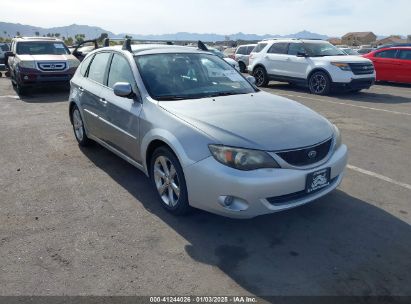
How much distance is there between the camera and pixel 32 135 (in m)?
7.03

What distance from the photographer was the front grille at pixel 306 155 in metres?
3.25

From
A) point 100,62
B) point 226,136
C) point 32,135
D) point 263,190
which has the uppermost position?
point 100,62

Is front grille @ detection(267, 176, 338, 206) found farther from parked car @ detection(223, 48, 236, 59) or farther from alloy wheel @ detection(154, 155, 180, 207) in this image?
parked car @ detection(223, 48, 236, 59)

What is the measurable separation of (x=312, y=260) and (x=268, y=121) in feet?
4.37

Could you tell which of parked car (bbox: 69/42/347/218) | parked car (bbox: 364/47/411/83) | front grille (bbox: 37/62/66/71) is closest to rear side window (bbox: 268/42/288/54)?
parked car (bbox: 364/47/411/83)

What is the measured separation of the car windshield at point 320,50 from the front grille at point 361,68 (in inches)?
40.4

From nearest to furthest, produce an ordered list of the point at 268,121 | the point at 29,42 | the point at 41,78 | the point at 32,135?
the point at 268,121
the point at 32,135
the point at 41,78
the point at 29,42

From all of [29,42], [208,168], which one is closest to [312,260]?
[208,168]

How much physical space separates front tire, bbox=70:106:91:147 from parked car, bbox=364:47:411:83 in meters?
12.3

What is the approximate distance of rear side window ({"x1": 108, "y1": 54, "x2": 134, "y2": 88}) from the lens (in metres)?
4.37

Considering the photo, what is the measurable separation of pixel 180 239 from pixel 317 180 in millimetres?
1391

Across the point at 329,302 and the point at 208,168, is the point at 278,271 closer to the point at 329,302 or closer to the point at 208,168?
the point at 329,302

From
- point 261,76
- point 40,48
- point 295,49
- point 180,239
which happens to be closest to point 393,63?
point 295,49

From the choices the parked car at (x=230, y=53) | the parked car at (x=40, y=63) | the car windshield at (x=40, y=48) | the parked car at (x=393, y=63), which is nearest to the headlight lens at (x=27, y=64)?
the parked car at (x=40, y=63)
